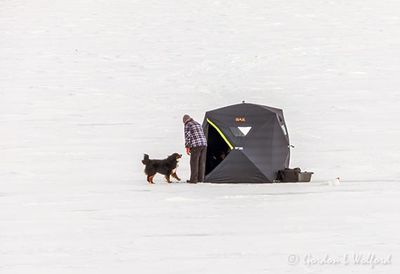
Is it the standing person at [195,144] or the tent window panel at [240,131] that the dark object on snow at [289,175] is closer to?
the tent window panel at [240,131]

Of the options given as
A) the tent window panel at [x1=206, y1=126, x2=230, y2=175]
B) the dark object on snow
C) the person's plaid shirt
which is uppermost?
the person's plaid shirt

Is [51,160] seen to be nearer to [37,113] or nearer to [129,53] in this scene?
[37,113]

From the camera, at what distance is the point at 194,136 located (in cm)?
1625

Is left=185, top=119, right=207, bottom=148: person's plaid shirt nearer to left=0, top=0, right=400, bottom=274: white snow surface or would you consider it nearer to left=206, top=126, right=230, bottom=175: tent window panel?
left=0, top=0, right=400, bottom=274: white snow surface

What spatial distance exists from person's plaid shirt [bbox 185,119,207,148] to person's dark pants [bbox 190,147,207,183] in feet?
0.31

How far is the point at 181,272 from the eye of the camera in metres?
9.18

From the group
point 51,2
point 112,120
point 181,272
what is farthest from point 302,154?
point 51,2

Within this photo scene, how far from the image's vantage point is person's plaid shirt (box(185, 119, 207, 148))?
16.2m

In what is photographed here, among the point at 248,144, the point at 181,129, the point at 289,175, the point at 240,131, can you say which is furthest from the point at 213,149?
the point at 181,129

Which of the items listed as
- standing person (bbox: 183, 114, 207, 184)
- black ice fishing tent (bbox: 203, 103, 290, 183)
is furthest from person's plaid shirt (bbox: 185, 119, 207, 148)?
black ice fishing tent (bbox: 203, 103, 290, 183)

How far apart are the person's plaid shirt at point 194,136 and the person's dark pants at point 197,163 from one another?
9cm

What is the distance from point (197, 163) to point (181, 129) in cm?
822

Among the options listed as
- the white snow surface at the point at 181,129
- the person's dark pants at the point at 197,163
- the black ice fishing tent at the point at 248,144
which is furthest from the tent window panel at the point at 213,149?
the white snow surface at the point at 181,129

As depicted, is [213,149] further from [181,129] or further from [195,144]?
[181,129]
